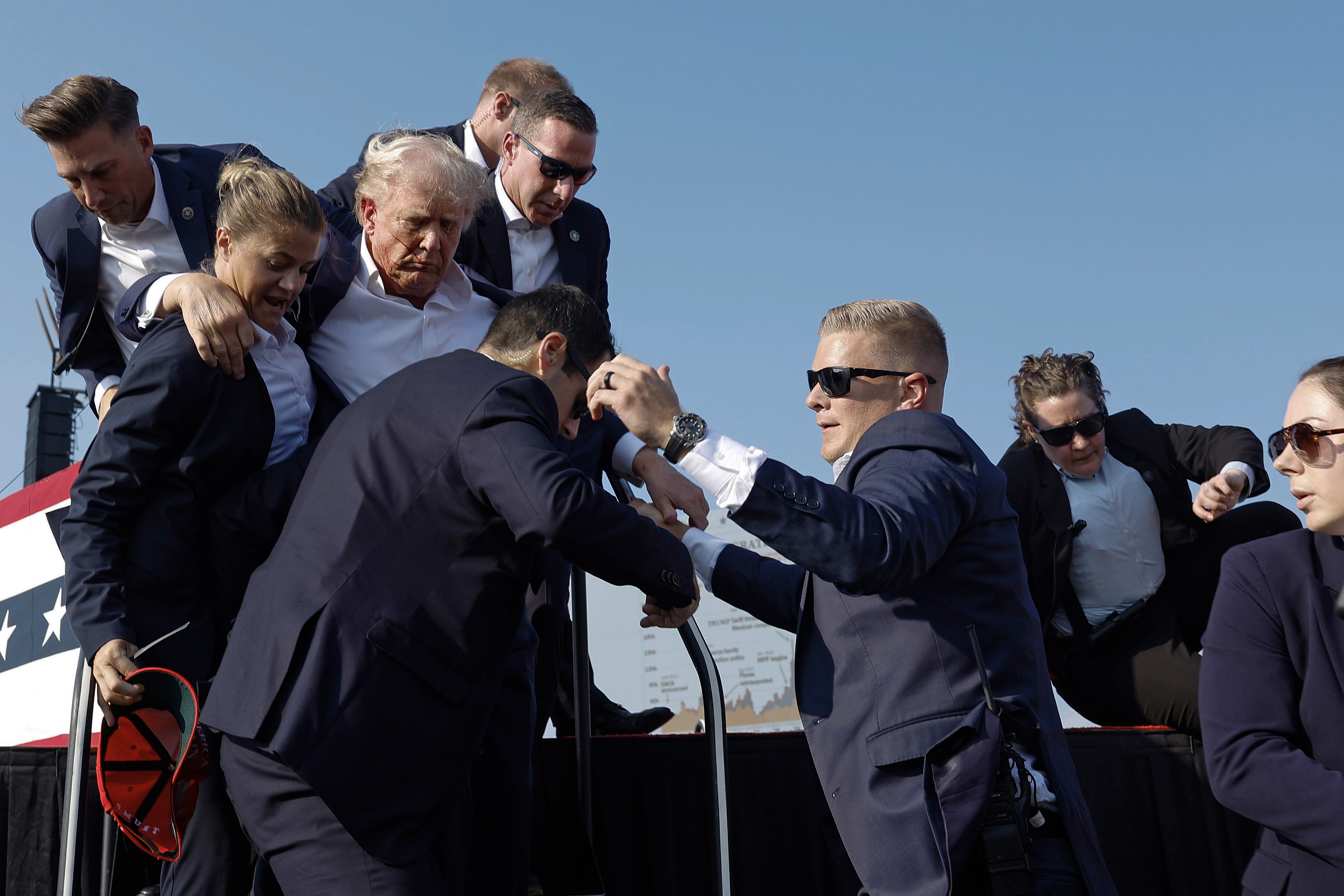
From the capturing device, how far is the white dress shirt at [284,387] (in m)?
2.54

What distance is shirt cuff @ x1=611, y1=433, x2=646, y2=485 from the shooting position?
3193 millimetres

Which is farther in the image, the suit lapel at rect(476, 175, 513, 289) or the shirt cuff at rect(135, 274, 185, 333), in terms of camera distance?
the suit lapel at rect(476, 175, 513, 289)

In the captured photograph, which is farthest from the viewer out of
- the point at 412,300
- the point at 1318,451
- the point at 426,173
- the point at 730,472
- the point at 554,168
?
the point at 554,168

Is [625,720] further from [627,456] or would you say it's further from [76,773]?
[76,773]

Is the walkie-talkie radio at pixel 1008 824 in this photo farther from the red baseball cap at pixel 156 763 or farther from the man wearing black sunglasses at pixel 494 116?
the man wearing black sunglasses at pixel 494 116

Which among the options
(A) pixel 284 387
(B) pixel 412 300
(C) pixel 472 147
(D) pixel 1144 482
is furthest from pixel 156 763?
(D) pixel 1144 482

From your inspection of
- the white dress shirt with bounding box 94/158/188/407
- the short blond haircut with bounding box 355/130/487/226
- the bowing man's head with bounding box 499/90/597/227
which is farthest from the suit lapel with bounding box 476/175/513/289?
the white dress shirt with bounding box 94/158/188/407

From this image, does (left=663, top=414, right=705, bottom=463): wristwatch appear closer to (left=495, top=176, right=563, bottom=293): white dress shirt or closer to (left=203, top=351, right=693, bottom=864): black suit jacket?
(left=203, top=351, right=693, bottom=864): black suit jacket

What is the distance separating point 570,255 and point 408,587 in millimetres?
2241

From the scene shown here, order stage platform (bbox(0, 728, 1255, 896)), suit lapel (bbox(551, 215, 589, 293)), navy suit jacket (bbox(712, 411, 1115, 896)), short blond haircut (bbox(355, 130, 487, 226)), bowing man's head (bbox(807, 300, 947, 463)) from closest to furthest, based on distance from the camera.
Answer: navy suit jacket (bbox(712, 411, 1115, 896)) → bowing man's head (bbox(807, 300, 947, 463)) → short blond haircut (bbox(355, 130, 487, 226)) → stage platform (bbox(0, 728, 1255, 896)) → suit lapel (bbox(551, 215, 589, 293))

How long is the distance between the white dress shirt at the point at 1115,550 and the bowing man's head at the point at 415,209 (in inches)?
97.0

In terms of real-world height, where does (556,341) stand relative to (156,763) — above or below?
above

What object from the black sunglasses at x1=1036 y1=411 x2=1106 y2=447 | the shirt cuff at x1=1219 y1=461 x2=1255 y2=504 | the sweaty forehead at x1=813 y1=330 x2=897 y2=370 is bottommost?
the shirt cuff at x1=1219 y1=461 x2=1255 y2=504

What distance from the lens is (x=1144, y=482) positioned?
4117mm
